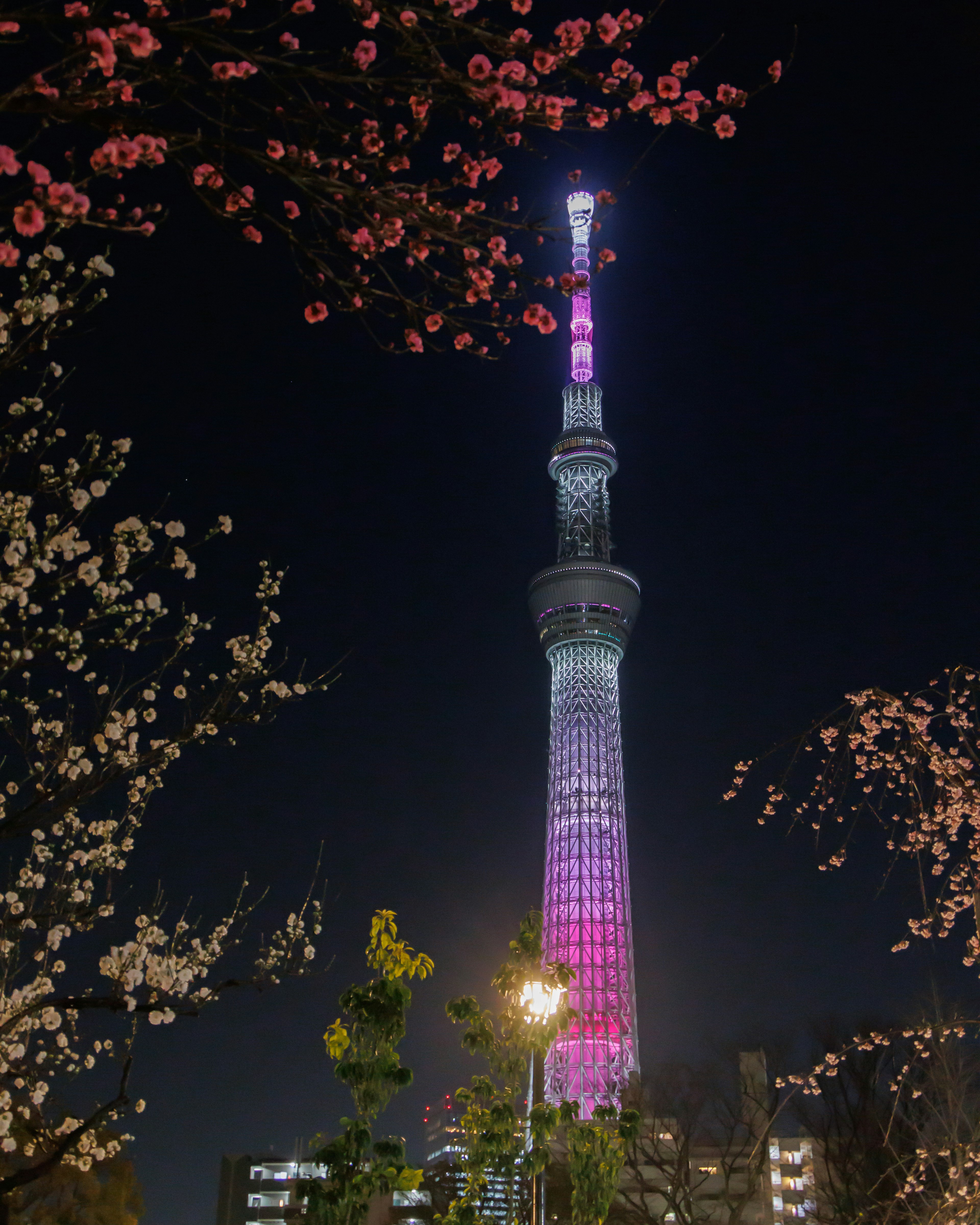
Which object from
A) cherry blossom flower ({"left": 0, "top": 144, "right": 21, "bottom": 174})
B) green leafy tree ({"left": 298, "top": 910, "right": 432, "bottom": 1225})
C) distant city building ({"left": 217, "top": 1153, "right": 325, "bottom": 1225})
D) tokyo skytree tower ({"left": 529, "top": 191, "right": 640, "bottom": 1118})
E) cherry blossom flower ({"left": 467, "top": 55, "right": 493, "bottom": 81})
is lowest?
distant city building ({"left": 217, "top": 1153, "right": 325, "bottom": 1225})

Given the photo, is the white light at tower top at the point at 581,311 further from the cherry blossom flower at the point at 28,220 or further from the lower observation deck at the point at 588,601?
the cherry blossom flower at the point at 28,220

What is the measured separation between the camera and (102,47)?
3215 millimetres

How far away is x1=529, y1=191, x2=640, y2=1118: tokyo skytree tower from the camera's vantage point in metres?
53.6

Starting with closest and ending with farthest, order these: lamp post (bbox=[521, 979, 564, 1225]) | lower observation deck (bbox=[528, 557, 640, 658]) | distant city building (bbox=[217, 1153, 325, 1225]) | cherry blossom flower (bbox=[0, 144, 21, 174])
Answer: cherry blossom flower (bbox=[0, 144, 21, 174]) < lamp post (bbox=[521, 979, 564, 1225]) < distant city building (bbox=[217, 1153, 325, 1225]) < lower observation deck (bbox=[528, 557, 640, 658])

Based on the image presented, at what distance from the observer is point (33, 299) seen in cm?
608

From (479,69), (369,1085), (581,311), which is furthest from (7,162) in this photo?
(581,311)

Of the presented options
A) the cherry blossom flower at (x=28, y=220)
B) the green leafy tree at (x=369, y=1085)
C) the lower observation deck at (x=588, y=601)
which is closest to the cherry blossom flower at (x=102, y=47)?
the cherry blossom flower at (x=28, y=220)

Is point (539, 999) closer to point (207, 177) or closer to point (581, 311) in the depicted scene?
point (207, 177)

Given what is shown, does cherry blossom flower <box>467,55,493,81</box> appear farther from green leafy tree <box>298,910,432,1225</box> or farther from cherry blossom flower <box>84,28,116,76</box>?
green leafy tree <box>298,910,432,1225</box>

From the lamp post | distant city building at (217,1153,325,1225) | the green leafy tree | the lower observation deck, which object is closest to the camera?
the green leafy tree

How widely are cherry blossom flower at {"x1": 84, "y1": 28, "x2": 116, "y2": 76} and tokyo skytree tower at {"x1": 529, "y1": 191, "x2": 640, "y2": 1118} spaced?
48.8m

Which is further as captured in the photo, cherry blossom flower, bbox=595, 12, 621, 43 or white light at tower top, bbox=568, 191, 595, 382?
white light at tower top, bbox=568, 191, 595, 382

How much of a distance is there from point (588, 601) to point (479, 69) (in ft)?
189

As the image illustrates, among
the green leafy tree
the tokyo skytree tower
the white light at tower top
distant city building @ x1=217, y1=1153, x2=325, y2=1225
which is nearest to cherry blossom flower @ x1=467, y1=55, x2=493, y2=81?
the green leafy tree
